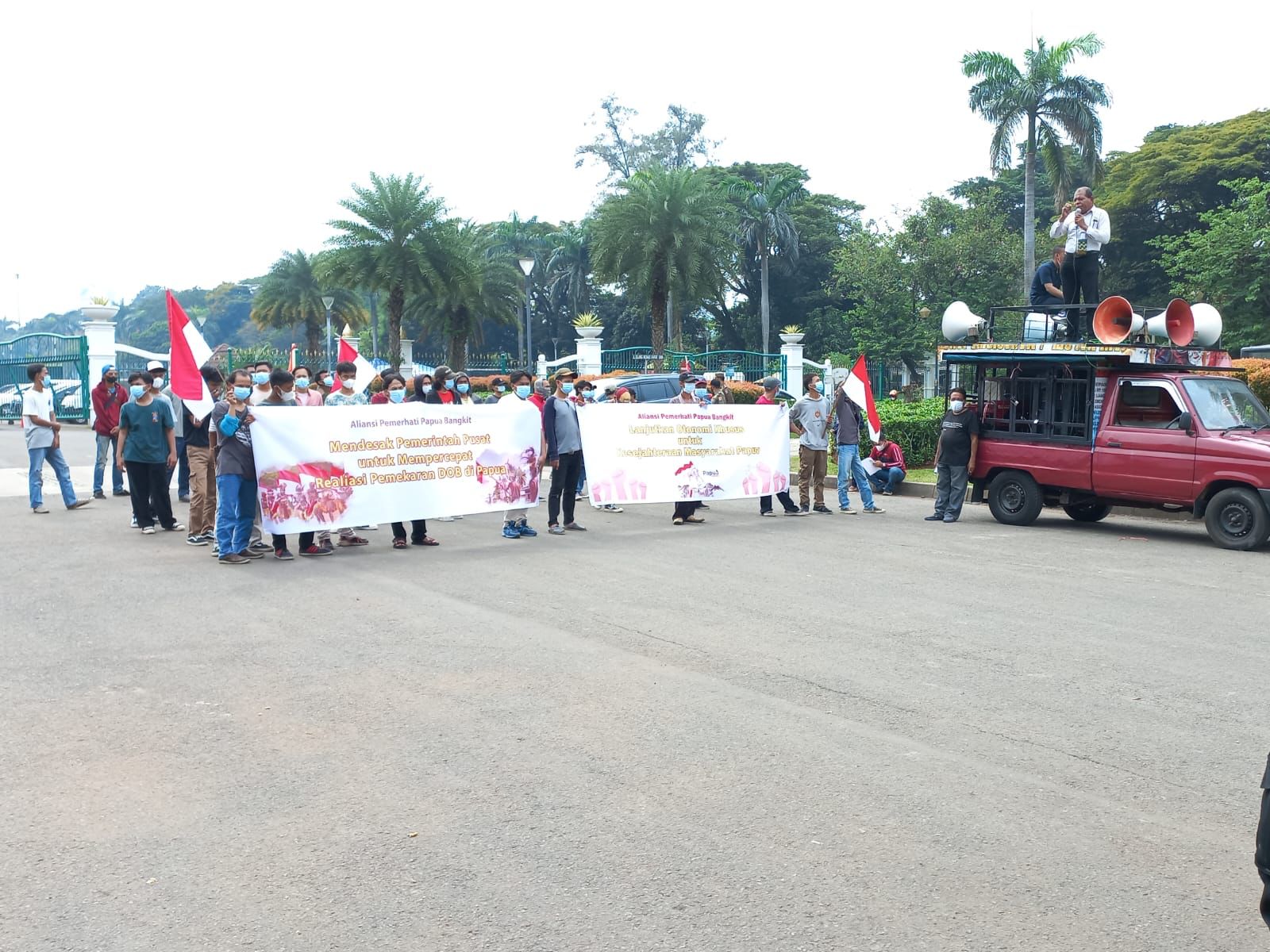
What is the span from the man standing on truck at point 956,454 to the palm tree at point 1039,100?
25.7 m

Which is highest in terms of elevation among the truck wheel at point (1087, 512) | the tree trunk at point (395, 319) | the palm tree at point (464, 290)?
the palm tree at point (464, 290)

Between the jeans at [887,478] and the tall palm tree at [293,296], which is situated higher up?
the tall palm tree at [293,296]

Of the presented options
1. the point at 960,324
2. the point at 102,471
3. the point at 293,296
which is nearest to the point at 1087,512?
the point at 960,324

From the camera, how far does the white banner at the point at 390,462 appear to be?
1169cm

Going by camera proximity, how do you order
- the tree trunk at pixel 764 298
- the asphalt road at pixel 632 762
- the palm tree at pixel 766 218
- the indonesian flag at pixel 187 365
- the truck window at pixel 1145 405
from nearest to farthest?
the asphalt road at pixel 632 762, the indonesian flag at pixel 187 365, the truck window at pixel 1145 405, the palm tree at pixel 766 218, the tree trunk at pixel 764 298

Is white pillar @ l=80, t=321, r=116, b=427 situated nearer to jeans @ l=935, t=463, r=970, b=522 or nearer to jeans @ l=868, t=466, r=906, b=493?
jeans @ l=868, t=466, r=906, b=493

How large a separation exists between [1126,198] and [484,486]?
45144 millimetres

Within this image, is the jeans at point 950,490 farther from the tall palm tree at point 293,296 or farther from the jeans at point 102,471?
the tall palm tree at point 293,296

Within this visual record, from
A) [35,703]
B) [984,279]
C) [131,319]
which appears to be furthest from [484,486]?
[131,319]

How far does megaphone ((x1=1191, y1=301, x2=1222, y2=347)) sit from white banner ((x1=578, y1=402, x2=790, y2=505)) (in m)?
5.10

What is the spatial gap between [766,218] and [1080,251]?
160ft

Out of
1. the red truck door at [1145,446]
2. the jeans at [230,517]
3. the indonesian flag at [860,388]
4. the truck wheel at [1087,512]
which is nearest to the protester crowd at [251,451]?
the jeans at [230,517]

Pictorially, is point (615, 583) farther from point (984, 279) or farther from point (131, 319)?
point (131, 319)

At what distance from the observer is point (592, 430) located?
14414 mm
